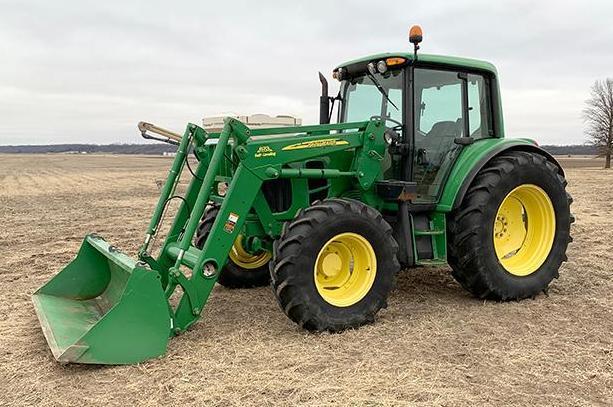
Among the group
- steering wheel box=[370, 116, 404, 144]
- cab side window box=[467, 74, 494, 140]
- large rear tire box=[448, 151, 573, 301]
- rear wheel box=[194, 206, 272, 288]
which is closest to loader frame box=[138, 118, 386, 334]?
steering wheel box=[370, 116, 404, 144]

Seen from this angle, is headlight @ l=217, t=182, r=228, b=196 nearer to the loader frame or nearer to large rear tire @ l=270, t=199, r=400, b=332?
the loader frame

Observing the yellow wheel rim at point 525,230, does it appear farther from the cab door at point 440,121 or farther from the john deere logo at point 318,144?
the john deere logo at point 318,144

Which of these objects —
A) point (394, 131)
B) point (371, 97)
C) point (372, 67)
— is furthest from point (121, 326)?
point (371, 97)

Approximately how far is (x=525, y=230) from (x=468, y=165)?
113 cm

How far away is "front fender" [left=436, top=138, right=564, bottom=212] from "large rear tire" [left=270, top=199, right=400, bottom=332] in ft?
2.95

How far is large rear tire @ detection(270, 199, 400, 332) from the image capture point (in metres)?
4.54

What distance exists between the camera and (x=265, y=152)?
4852 millimetres

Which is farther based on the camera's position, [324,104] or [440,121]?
[324,104]

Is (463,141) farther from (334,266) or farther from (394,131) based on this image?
(334,266)

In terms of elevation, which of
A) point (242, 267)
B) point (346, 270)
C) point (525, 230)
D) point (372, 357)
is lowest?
point (372, 357)

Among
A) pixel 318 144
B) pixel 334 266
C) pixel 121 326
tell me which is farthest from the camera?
pixel 318 144

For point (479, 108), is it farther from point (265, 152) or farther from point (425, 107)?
point (265, 152)

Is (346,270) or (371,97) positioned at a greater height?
(371,97)

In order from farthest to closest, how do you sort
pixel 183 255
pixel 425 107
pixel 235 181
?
pixel 425 107 → pixel 235 181 → pixel 183 255
